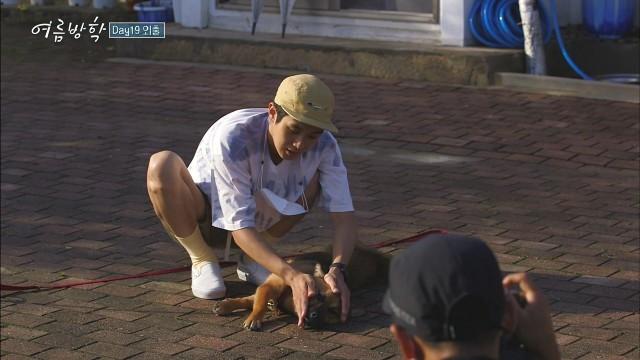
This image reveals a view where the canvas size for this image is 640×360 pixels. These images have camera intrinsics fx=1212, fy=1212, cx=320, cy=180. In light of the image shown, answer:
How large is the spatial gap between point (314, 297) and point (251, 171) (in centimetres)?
62

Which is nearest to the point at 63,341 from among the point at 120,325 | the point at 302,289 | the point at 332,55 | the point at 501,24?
the point at 120,325

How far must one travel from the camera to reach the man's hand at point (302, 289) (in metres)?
4.82

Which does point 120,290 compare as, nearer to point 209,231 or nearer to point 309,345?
point 209,231

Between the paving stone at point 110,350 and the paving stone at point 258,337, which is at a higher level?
the paving stone at point 110,350

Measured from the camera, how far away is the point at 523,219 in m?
6.79

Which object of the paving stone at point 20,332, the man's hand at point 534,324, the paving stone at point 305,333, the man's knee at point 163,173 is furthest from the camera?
the man's knee at point 163,173

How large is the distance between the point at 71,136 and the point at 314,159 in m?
4.38

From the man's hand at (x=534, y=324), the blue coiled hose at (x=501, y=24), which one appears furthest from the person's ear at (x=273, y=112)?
the blue coiled hose at (x=501, y=24)

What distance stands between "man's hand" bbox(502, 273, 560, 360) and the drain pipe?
823 cm

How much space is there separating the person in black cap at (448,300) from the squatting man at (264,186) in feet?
8.92

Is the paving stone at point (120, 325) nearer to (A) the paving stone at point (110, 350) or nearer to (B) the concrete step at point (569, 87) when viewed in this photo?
(A) the paving stone at point (110, 350)

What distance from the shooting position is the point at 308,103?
15.5 ft

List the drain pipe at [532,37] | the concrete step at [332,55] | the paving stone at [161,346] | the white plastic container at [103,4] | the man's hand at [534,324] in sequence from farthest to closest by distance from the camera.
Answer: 1. the white plastic container at [103,4]
2. the concrete step at [332,55]
3. the drain pipe at [532,37]
4. the paving stone at [161,346]
5. the man's hand at [534,324]

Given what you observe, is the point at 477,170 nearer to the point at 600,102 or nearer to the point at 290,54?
the point at 600,102
